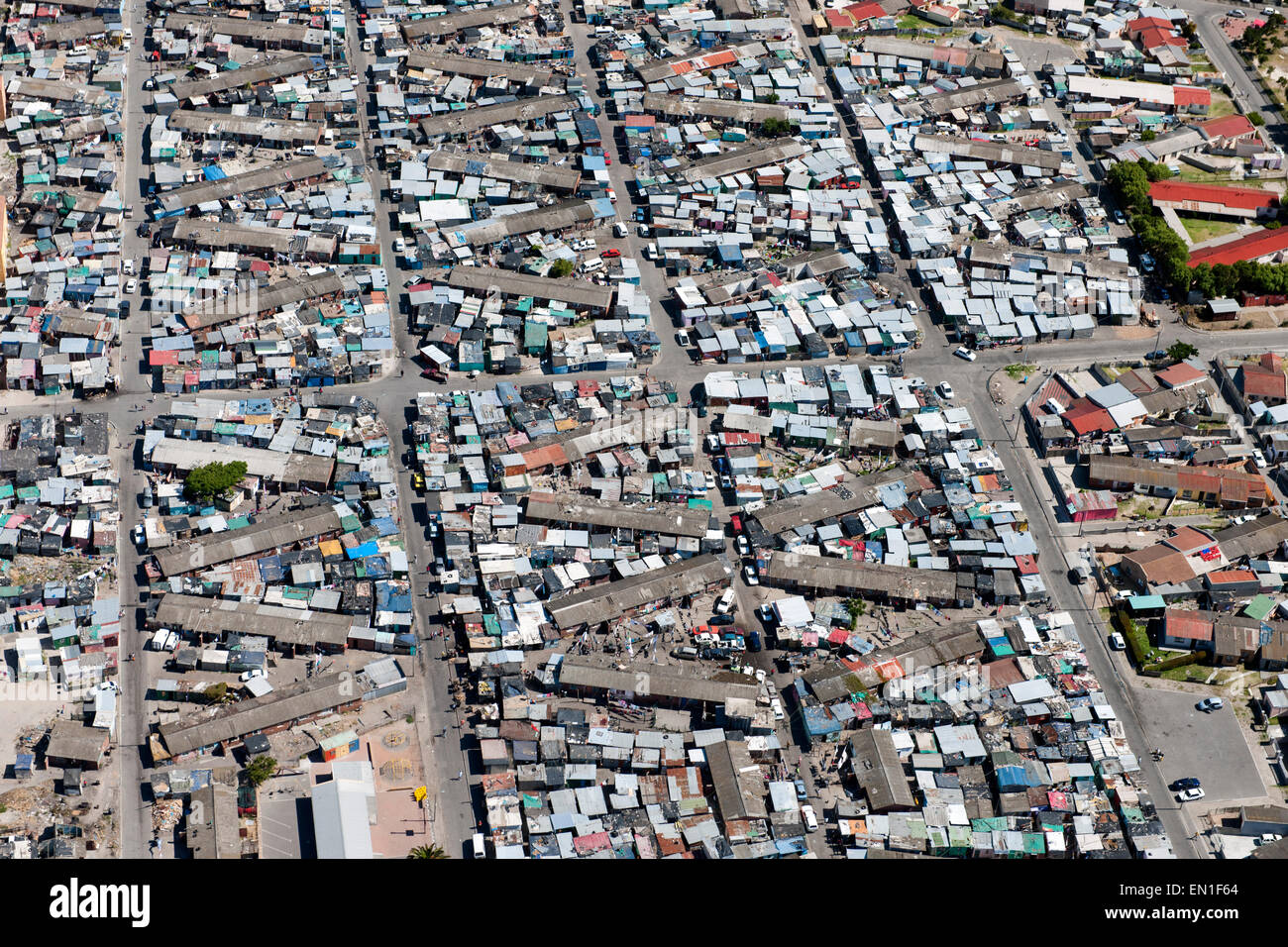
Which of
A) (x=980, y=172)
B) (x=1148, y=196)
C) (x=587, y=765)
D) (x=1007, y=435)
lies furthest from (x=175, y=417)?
(x=1148, y=196)

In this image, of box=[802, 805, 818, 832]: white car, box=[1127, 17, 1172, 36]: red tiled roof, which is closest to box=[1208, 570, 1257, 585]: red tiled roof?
box=[802, 805, 818, 832]: white car

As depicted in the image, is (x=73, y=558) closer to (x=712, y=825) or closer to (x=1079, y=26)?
(x=712, y=825)

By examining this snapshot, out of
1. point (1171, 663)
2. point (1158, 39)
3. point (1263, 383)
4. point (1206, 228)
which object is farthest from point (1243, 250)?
point (1171, 663)

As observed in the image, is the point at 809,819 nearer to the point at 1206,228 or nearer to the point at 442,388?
the point at 442,388

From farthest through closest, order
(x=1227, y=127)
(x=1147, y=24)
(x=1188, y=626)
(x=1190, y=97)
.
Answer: (x=1147, y=24)
(x=1190, y=97)
(x=1227, y=127)
(x=1188, y=626)

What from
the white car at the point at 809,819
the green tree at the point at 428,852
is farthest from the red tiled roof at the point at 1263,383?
the green tree at the point at 428,852
